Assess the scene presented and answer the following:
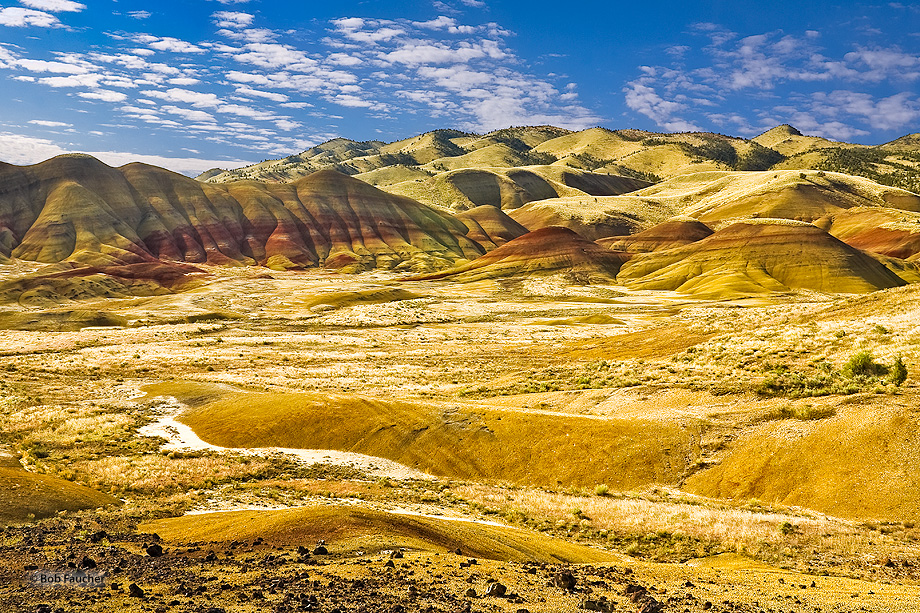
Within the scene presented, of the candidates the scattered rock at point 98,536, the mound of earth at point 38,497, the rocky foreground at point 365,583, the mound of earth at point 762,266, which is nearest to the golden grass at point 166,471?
the mound of earth at point 38,497

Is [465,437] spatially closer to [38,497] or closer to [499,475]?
[499,475]

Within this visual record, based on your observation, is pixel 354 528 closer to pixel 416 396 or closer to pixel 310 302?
pixel 416 396

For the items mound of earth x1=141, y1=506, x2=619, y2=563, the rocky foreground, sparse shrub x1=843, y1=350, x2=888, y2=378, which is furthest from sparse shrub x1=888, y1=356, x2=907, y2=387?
mound of earth x1=141, y1=506, x2=619, y2=563

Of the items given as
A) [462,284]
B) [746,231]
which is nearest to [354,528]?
[462,284]

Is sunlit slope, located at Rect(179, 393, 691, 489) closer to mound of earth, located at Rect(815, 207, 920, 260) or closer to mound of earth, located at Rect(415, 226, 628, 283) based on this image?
mound of earth, located at Rect(415, 226, 628, 283)

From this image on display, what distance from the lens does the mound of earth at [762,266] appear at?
14188cm

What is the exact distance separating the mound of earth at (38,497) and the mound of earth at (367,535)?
3.82 meters

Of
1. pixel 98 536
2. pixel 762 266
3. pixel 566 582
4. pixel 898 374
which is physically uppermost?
pixel 762 266

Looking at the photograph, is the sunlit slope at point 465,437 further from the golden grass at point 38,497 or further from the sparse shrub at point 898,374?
the golden grass at point 38,497

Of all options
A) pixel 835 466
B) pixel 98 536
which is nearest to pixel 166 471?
pixel 98 536

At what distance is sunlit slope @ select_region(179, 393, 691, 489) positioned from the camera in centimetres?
2845

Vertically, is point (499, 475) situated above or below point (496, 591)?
below

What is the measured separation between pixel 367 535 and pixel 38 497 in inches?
499

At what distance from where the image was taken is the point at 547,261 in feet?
589
